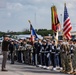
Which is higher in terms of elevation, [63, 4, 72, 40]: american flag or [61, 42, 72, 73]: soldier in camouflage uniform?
[63, 4, 72, 40]: american flag

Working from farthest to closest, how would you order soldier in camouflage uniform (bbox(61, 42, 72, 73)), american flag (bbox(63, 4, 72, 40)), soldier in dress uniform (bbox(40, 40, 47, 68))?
soldier in dress uniform (bbox(40, 40, 47, 68)) < american flag (bbox(63, 4, 72, 40)) < soldier in camouflage uniform (bbox(61, 42, 72, 73))

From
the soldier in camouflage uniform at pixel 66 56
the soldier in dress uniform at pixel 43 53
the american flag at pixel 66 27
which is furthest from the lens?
the soldier in dress uniform at pixel 43 53

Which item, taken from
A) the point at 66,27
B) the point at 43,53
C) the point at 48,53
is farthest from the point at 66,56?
the point at 43,53

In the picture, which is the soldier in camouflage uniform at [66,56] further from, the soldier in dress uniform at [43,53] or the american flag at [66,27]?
the soldier in dress uniform at [43,53]

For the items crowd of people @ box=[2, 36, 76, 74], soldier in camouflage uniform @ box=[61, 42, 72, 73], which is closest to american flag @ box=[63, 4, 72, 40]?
crowd of people @ box=[2, 36, 76, 74]

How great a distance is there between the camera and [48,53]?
2262 cm

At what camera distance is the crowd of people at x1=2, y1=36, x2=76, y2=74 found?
62.3 ft

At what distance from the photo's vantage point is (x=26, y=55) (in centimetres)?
2775

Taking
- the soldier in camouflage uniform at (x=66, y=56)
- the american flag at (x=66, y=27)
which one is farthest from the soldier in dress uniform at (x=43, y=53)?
the soldier in camouflage uniform at (x=66, y=56)

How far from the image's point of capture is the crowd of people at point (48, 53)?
62.3ft

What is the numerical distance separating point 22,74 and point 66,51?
2.68m

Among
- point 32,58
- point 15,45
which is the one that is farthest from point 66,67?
point 15,45

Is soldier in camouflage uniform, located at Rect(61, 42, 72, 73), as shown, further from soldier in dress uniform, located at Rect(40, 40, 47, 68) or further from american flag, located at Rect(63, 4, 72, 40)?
soldier in dress uniform, located at Rect(40, 40, 47, 68)

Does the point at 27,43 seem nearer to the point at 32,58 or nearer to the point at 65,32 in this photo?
the point at 32,58
